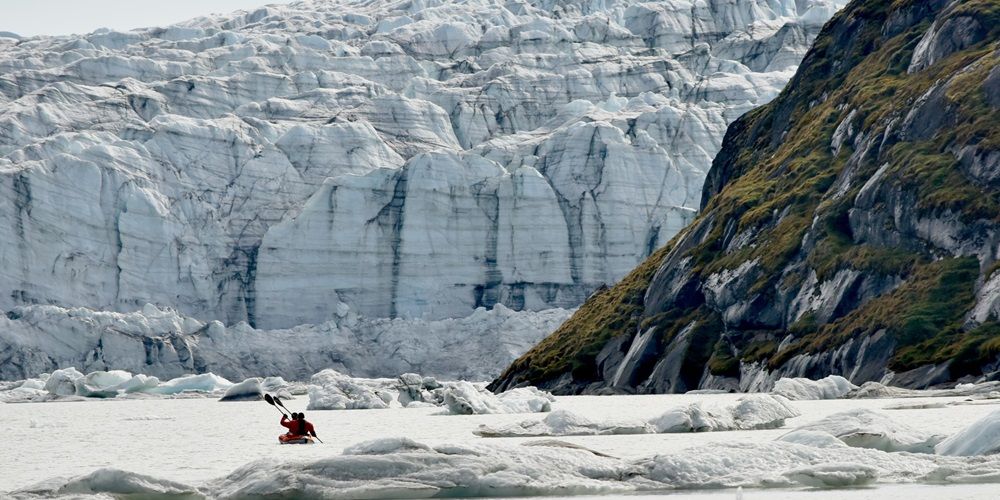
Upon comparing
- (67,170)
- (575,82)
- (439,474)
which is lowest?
(439,474)

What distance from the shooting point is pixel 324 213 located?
458 feet

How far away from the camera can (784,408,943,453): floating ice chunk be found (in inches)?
1110

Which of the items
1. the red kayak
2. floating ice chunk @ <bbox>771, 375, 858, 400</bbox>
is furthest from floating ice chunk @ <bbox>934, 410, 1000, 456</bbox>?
floating ice chunk @ <bbox>771, 375, 858, 400</bbox>

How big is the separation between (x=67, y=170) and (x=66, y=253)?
24.3 ft

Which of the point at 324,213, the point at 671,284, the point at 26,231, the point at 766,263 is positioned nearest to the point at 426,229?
the point at 324,213

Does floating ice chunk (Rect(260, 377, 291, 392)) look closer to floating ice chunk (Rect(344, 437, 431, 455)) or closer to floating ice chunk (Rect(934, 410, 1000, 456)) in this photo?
floating ice chunk (Rect(344, 437, 431, 455))

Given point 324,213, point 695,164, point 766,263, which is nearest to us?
point 766,263

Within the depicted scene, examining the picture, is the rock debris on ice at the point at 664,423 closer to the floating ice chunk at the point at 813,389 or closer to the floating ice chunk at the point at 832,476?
the floating ice chunk at the point at 832,476

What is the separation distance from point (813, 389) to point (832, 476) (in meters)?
36.6

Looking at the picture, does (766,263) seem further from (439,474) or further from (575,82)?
(575,82)

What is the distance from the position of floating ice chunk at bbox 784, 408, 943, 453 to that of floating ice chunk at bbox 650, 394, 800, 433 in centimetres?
807

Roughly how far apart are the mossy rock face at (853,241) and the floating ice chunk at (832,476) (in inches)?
1531

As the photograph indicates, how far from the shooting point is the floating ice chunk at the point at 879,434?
2820cm

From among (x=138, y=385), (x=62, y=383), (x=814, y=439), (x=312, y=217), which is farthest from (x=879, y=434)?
(x=312, y=217)
